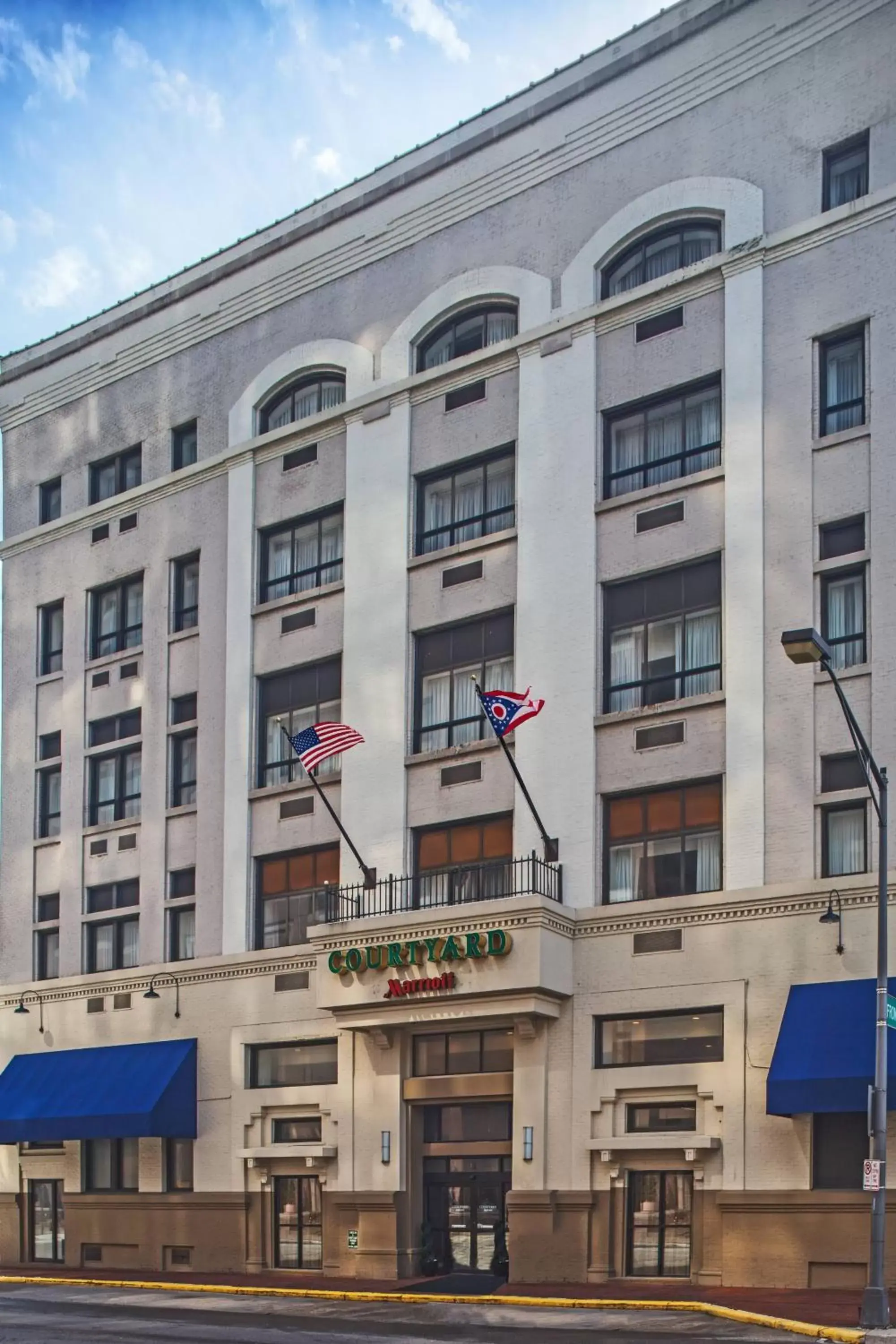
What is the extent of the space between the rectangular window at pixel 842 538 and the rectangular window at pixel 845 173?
22.5ft

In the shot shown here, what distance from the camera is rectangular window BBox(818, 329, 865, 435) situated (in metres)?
33.6

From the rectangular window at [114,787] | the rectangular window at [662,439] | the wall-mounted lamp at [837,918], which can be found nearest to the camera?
the wall-mounted lamp at [837,918]

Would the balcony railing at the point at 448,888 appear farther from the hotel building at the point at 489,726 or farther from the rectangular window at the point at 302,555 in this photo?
the rectangular window at the point at 302,555

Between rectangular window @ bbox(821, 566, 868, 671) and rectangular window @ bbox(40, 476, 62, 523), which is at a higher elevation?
rectangular window @ bbox(40, 476, 62, 523)

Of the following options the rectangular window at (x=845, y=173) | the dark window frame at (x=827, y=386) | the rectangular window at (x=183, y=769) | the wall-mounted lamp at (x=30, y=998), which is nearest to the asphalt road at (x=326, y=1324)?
the wall-mounted lamp at (x=30, y=998)

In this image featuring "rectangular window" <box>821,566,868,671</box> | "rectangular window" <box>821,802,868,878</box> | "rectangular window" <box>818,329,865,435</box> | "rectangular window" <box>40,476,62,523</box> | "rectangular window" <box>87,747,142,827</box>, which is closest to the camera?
"rectangular window" <box>821,802,868,878</box>

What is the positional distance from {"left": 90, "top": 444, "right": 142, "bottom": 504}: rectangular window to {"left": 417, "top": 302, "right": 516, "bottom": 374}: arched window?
1054 cm

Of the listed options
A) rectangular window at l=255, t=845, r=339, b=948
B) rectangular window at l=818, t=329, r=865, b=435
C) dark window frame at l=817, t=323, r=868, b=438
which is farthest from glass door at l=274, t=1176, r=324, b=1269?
rectangular window at l=818, t=329, r=865, b=435

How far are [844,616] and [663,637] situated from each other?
4.16 m

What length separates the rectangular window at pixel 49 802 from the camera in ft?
155

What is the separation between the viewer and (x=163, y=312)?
1860 inches

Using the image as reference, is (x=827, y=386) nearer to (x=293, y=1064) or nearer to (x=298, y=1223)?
(x=293, y=1064)

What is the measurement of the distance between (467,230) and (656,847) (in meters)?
16.3

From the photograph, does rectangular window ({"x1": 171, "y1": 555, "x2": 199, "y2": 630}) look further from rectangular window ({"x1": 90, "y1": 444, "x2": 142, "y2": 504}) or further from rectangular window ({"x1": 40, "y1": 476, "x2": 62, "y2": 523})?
rectangular window ({"x1": 40, "y1": 476, "x2": 62, "y2": 523})
